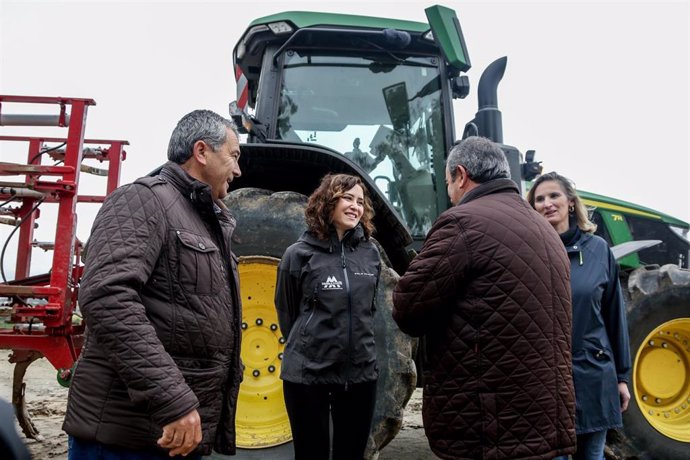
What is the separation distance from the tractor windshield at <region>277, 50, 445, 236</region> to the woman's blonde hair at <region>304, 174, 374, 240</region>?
0.97 m

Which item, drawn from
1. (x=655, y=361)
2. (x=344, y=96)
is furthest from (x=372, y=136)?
→ (x=655, y=361)

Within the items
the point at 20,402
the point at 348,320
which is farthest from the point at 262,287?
the point at 20,402

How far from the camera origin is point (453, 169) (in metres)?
2.13

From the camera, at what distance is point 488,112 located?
347 centimetres

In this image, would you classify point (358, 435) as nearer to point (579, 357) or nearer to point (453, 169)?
point (579, 357)

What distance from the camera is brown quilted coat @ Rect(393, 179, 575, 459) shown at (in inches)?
70.4

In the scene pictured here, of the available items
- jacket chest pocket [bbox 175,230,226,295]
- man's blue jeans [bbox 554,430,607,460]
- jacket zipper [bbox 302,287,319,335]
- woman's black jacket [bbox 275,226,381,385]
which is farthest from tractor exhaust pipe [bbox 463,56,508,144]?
jacket chest pocket [bbox 175,230,226,295]

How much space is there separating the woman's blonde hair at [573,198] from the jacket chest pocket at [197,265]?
65.8 inches

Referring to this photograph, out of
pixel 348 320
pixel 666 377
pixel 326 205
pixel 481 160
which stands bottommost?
pixel 666 377

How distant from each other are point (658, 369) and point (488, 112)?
2007 millimetres

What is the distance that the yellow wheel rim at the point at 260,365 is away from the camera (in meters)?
3.06

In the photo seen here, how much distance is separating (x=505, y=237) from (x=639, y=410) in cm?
235

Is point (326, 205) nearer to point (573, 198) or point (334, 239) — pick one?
point (334, 239)

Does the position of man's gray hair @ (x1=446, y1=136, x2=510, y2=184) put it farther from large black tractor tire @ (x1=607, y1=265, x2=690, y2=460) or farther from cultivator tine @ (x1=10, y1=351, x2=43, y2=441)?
cultivator tine @ (x1=10, y1=351, x2=43, y2=441)
